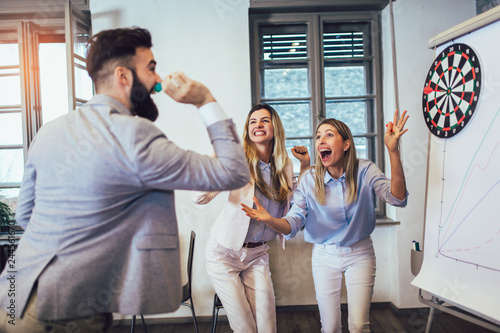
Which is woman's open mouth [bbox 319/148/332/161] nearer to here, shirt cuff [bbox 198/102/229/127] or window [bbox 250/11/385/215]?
window [bbox 250/11/385/215]

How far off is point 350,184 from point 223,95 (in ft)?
4.68

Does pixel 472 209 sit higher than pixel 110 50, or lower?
lower

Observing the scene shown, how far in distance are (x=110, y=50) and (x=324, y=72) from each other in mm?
2469

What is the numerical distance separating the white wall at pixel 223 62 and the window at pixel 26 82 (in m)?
0.52

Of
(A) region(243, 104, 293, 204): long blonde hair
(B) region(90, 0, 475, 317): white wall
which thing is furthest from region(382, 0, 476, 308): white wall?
(A) region(243, 104, 293, 204): long blonde hair

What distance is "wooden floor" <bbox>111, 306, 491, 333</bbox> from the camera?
8.94ft

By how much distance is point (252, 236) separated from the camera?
199cm

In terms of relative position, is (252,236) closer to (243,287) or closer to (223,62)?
(243,287)

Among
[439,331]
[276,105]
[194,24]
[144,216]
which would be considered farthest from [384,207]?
[144,216]

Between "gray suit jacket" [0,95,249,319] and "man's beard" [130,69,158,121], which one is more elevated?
"man's beard" [130,69,158,121]

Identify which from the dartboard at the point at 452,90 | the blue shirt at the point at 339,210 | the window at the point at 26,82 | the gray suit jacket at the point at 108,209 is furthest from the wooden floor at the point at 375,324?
the gray suit jacket at the point at 108,209

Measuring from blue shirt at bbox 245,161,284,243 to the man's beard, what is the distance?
1025 millimetres

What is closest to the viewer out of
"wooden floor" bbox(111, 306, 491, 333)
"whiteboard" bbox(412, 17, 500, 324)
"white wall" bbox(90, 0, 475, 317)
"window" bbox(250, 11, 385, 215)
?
"whiteboard" bbox(412, 17, 500, 324)

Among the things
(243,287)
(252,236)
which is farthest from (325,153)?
(243,287)
